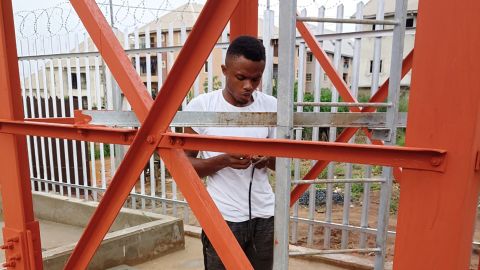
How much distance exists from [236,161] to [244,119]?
47cm

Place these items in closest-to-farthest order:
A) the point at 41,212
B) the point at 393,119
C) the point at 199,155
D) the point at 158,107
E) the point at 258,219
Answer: the point at 158,107
the point at 393,119
the point at 258,219
the point at 199,155
the point at 41,212

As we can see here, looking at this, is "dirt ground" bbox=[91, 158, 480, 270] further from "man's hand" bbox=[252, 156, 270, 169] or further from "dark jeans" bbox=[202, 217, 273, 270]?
"man's hand" bbox=[252, 156, 270, 169]

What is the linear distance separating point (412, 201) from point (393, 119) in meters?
0.81

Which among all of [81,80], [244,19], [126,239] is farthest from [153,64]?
[244,19]

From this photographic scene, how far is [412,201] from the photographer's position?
922 mm

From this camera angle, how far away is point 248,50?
5.61 ft

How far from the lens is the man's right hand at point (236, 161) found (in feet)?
5.57

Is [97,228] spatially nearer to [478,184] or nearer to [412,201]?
[412,201]

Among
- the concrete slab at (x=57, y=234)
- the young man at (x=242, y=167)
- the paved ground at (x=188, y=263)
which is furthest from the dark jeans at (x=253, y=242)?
the concrete slab at (x=57, y=234)

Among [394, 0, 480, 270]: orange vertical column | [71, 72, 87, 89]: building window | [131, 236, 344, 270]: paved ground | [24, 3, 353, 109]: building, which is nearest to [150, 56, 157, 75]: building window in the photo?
[24, 3, 353, 109]: building

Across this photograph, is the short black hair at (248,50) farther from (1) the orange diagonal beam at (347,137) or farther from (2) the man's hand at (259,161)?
(1) the orange diagonal beam at (347,137)

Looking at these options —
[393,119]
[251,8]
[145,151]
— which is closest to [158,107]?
[145,151]

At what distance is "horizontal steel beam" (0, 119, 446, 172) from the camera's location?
2.91 feet

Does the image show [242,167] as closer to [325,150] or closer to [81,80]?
[325,150]
